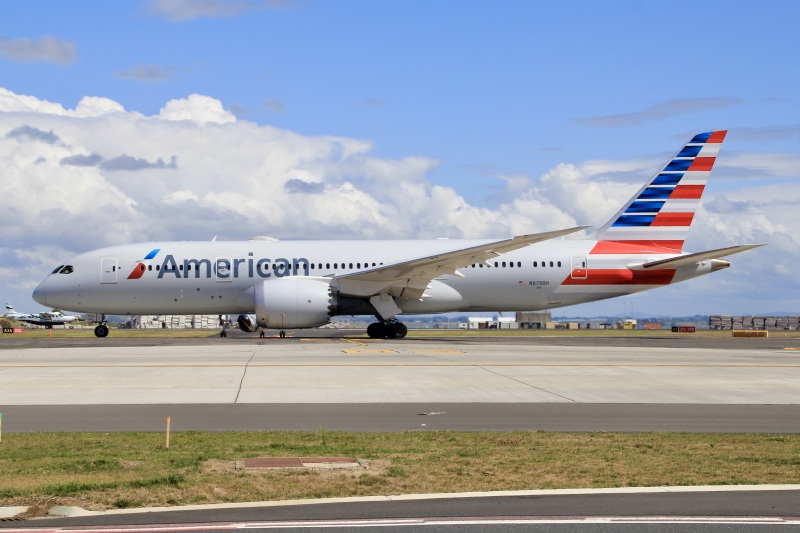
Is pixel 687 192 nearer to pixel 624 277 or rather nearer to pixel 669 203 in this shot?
pixel 669 203

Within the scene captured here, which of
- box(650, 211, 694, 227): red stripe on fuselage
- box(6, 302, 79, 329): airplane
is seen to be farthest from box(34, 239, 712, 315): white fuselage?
box(6, 302, 79, 329): airplane

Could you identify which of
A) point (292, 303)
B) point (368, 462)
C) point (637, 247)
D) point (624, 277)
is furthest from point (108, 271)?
point (368, 462)

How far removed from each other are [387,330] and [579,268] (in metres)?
8.76

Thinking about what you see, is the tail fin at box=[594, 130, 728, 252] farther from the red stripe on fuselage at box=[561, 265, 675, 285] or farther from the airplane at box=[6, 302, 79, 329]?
the airplane at box=[6, 302, 79, 329]

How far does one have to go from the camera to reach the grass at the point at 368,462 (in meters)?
8.79

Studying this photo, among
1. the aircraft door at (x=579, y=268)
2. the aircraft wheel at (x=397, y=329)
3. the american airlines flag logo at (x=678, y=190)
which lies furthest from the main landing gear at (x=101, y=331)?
the american airlines flag logo at (x=678, y=190)

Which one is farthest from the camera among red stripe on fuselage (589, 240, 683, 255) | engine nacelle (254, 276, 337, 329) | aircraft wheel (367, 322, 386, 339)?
red stripe on fuselage (589, 240, 683, 255)

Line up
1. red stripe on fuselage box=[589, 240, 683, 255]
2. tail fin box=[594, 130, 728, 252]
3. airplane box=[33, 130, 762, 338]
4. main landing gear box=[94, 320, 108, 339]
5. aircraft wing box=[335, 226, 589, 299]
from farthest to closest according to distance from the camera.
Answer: main landing gear box=[94, 320, 108, 339] < tail fin box=[594, 130, 728, 252] < red stripe on fuselage box=[589, 240, 683, 255] < airplane box=[33, 130, 762, 338] < aircraft wing box=[335, 226, 589, 299]

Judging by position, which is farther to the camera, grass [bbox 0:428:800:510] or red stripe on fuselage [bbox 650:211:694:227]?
red stripe on fuselage [bbox 650:211:694:227]

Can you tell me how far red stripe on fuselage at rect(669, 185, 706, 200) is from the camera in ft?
137

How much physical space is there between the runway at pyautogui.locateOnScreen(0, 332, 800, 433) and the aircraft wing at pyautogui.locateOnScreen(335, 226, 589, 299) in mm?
7717

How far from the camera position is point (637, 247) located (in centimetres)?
4100

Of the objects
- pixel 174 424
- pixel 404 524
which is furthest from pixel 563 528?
pixel 174 424

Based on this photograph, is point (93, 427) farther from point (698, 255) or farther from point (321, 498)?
point (698, 255)
